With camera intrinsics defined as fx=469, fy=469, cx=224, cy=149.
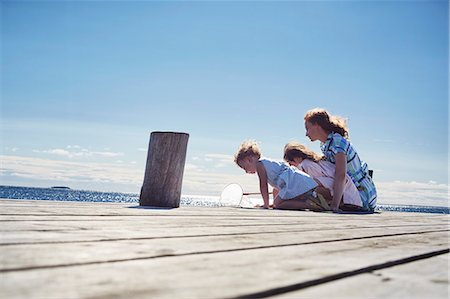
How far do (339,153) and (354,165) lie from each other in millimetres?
475

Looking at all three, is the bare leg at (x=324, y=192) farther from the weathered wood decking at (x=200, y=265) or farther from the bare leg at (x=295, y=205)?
the weathered wood decking at (x=200, y=265)

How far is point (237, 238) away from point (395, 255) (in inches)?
24.8

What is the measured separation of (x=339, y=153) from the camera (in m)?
5.55

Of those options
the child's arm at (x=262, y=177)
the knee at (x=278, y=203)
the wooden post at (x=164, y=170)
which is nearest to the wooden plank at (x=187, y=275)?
the wooden post at (x=164, y=170)

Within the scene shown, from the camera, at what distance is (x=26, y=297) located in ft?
2.96

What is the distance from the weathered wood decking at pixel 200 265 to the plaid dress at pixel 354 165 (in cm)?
354

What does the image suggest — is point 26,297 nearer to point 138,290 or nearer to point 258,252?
point 138,290

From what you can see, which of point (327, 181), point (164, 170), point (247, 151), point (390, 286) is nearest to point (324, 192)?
point (327, 181)

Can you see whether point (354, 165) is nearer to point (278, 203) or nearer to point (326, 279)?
point (278, 203)

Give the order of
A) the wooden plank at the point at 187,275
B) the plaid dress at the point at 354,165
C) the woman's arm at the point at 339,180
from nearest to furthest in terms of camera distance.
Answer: the wooden plank at the point at 187,275
the woman's arm at the point at 339,180
the plaid dress at the point at 354,165

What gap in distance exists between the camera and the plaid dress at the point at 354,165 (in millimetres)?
5637

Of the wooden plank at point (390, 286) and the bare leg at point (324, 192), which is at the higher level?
the bare leg at point (324, 192)

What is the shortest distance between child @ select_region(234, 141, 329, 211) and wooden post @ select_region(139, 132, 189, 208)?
5.45 feet

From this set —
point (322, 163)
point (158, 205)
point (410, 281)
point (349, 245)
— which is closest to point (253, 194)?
point (322, 163)
